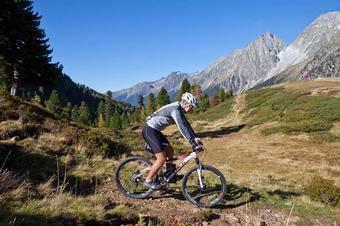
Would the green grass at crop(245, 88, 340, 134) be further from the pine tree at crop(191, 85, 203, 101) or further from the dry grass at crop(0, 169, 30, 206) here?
the dry grass at crop(0, 169, 30, 206)

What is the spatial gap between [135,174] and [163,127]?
175 centimetres

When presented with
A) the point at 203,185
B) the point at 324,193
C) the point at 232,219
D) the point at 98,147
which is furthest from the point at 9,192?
the point at 324,193

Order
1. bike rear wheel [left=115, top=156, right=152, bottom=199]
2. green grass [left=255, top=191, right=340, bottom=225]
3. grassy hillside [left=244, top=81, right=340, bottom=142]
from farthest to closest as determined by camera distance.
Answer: grassy hillside [left=244, top=81, right=340, bottom=142] < green grass [left=255, top=191, right=340, bottom=225] < bike rear wheel [left=115, top=156, right=152, bottom=199]

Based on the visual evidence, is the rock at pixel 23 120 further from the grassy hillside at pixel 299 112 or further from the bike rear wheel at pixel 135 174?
the grassy hillside at pixel 299 112

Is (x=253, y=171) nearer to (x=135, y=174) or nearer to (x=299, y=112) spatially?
(x=135, y=174)

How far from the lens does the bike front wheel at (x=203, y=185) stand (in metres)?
9.28

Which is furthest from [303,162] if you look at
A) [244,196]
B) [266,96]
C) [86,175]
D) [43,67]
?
[266,96]

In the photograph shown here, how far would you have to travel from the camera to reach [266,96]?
83.2 meters

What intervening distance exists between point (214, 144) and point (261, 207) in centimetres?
3462

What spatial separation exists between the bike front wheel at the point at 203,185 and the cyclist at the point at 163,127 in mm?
805

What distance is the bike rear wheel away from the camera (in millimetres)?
9570

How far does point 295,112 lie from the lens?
56656 mm

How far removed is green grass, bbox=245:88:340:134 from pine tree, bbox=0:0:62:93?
32.1 m

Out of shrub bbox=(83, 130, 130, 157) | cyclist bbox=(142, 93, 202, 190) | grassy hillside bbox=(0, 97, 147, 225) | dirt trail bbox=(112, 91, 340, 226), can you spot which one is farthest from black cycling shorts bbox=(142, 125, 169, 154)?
shrub bbox=(83, 130, 130, 157)
